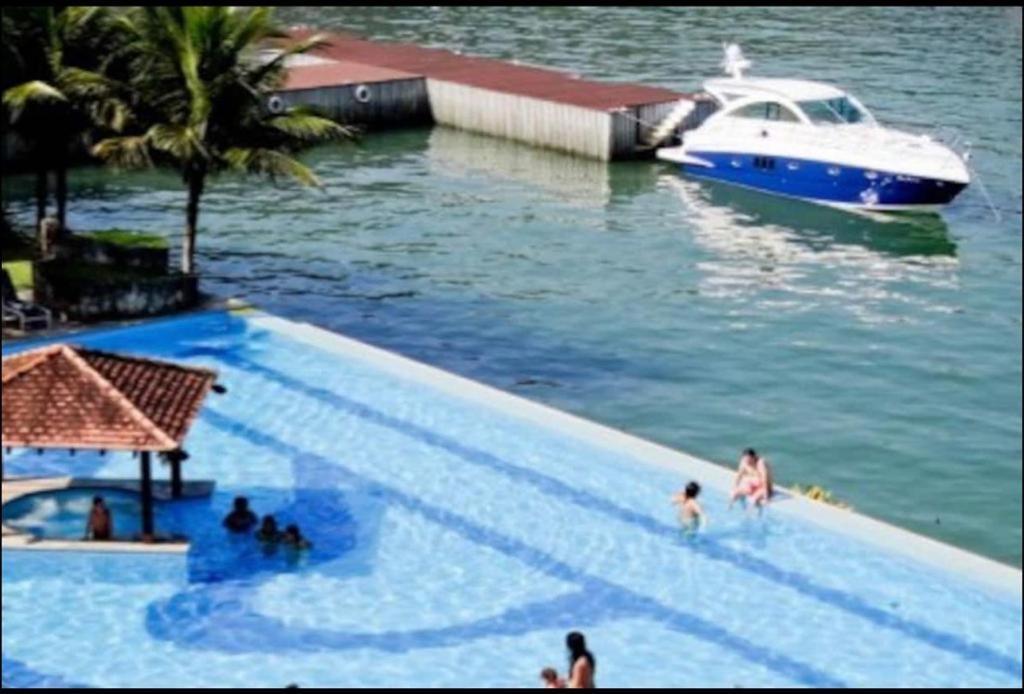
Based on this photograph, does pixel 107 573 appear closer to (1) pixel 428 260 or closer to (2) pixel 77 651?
(2) pixel 77 651

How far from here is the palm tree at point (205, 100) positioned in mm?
34375

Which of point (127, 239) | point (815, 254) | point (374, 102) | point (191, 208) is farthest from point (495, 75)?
point (191, 208)

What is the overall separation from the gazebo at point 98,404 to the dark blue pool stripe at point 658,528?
5499 millimetres

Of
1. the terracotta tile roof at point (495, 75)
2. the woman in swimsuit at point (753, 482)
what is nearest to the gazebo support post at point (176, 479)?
the woman in swimsuit at point (753, 482)

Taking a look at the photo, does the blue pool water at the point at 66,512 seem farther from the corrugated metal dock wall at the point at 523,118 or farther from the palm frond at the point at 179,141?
the corrugated metal dock wall at the point at 523,118

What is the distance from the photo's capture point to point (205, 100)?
113ft

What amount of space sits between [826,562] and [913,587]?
1.35 meters

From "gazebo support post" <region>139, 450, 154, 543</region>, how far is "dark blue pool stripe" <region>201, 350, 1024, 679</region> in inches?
235

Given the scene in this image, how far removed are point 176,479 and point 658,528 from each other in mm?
7367

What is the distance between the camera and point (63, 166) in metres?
38.8

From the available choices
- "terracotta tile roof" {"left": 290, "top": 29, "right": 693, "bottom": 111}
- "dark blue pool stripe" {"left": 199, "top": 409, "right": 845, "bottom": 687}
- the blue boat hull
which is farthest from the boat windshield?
"dark blue pool stripe" {"left": 199, "top": 409, "right": 845, "bottom": 687}

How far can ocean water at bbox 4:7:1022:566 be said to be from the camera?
3225 cm

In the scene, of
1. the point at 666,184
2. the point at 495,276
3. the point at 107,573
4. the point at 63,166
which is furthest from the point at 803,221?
the point at 107,573

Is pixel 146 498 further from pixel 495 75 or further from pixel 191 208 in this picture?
pixel 495 75
